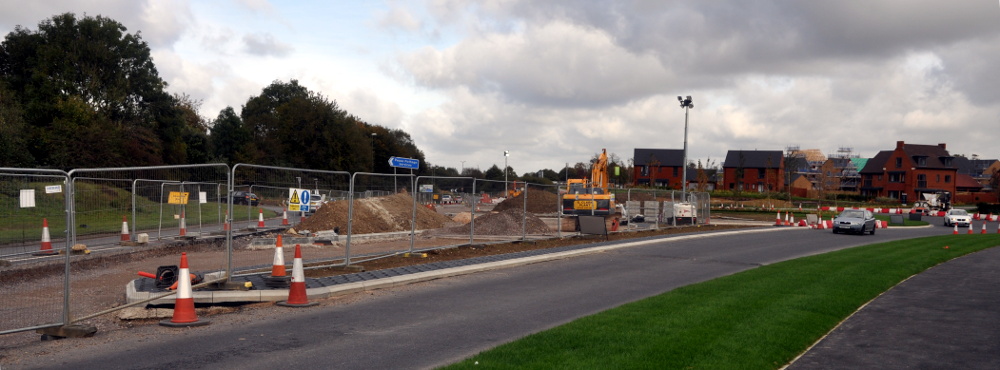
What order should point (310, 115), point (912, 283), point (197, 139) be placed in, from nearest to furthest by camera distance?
point (912, 283), point (310, 115), point (197, 139)

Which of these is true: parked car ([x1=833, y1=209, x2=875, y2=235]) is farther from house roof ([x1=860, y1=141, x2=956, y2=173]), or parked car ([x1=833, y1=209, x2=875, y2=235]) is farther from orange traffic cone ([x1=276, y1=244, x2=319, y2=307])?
house roof ([x1=860, y1=141, x2=956, y2=173])

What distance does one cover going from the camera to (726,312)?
392 inches

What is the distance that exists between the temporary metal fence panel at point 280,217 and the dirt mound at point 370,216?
34 millimetres

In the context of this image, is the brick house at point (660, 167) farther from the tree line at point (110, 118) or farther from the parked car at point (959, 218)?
the parked car at point (959, 218)

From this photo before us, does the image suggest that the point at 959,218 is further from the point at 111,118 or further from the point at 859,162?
the point at 859,162

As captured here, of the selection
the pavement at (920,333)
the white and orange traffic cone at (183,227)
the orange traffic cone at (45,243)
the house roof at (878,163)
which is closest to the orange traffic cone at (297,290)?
the orange traffic cone at (45,243)

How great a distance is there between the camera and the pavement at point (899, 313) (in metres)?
7.82

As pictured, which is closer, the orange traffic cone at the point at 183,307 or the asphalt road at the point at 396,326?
the asphalt road at the point at 396,326

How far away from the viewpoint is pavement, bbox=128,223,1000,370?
7.82m

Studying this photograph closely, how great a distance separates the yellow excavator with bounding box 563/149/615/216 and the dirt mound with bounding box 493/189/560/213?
10.3 ft

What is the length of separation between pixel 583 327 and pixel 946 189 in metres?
103

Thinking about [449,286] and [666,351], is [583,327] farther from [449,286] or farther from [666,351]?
[449,286]

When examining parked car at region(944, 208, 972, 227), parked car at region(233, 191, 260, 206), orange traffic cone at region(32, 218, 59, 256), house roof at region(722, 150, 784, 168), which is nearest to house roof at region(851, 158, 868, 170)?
house roof at region(722, 150, 784, 168)

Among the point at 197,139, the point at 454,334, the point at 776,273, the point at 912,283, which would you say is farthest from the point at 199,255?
the point at 197,139
